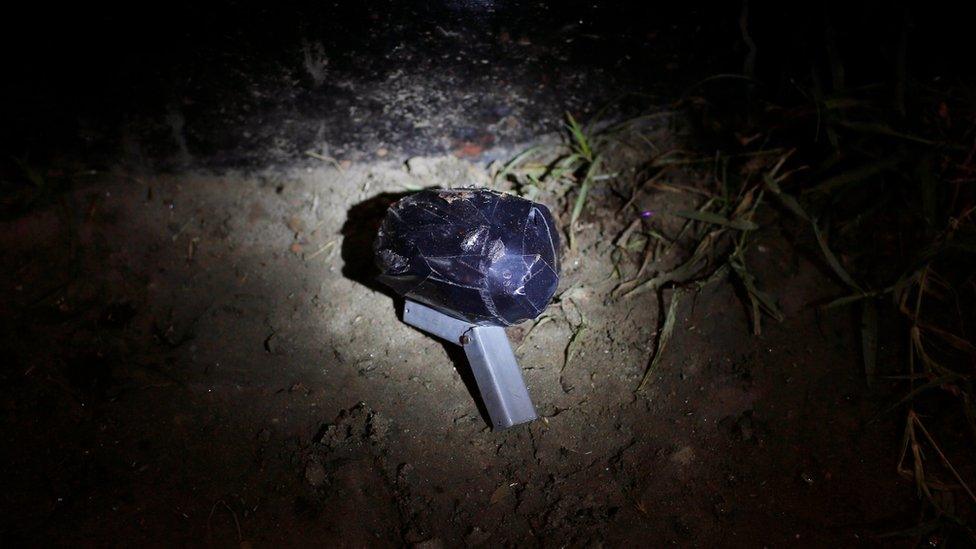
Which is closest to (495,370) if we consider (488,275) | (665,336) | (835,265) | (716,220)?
(488,275)

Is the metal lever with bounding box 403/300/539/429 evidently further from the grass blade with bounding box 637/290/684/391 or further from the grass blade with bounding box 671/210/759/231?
the grass blade with bounding box 671/210/759/231

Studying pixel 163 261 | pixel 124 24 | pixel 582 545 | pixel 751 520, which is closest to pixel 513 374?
pixel 582 545

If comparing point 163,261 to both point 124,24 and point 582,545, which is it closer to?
point 124,24

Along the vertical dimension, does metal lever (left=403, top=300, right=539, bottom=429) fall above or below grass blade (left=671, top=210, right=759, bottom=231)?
below

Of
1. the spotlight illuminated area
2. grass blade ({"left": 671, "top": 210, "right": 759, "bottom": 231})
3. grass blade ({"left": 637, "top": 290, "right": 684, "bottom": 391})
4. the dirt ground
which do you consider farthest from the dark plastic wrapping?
grass blade ({"left": 671, "top": 210, "right": 759, "bottom": 231})

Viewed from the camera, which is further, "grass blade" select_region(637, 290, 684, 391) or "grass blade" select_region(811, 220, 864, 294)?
"grass blade" select_region(811, 220, 864, 294)

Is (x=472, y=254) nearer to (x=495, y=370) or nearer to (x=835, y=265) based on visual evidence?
(x=495, y=370)

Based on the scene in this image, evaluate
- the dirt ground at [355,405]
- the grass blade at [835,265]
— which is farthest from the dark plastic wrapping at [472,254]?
the grass blade at [835,265]
